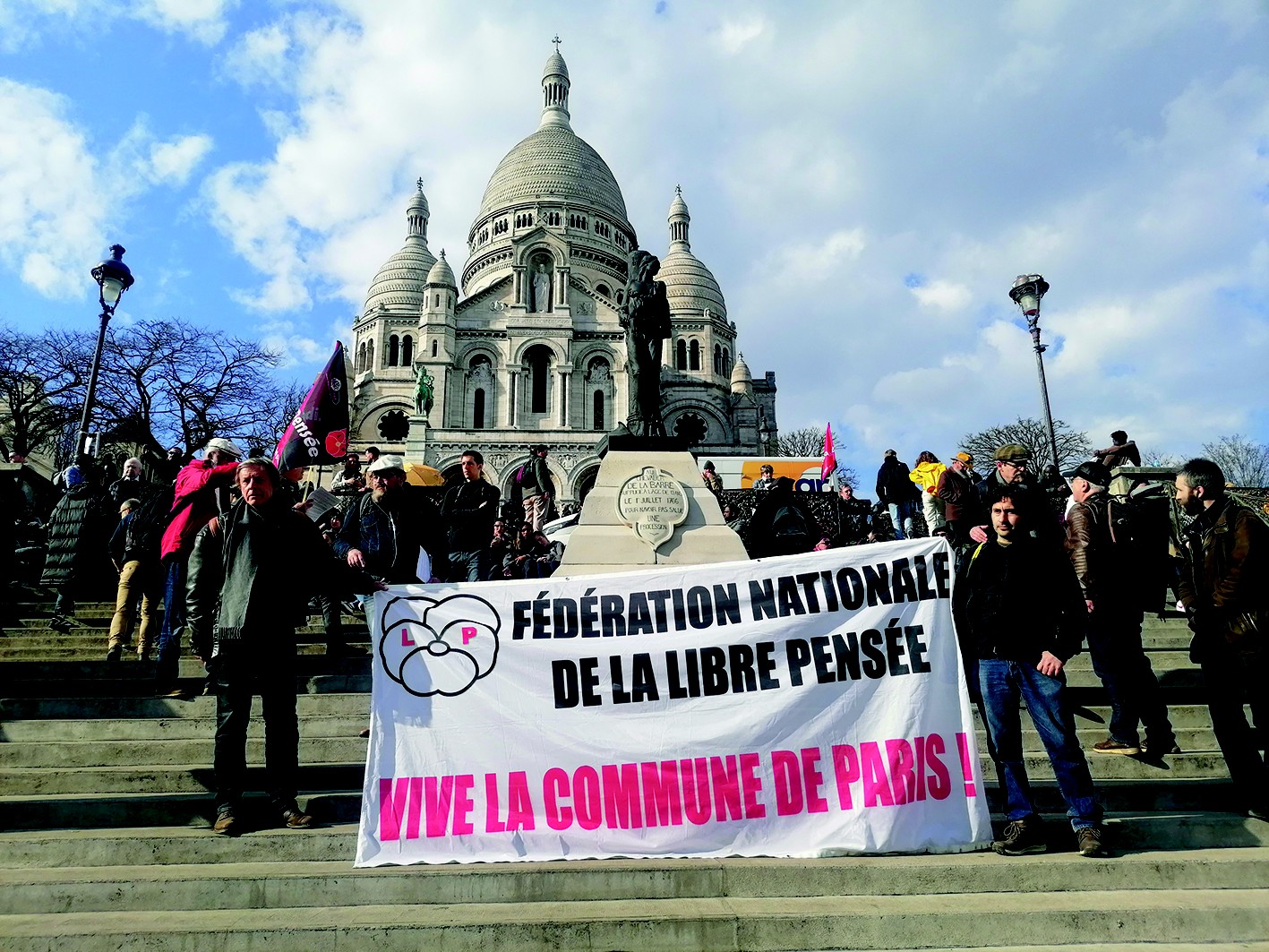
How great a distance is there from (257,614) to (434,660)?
36.9 inches

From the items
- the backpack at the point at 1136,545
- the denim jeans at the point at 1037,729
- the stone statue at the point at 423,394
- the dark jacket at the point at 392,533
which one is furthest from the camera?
the stone statue at the point at 423,394

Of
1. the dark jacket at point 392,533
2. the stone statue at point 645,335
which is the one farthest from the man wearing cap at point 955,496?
the dark jacket at point 392,533

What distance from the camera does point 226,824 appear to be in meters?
3.58

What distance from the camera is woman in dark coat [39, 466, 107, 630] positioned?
309 inches

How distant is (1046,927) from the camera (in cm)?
296

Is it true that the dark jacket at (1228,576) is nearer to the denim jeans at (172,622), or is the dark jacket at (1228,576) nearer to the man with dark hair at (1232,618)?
the man with dark hair at (1232,618)

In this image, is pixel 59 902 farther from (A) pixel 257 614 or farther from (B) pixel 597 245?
(B) pixel 597 245

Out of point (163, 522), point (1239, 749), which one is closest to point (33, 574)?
point (163, 522)

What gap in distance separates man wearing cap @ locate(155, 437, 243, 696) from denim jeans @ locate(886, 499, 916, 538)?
33.7 feet

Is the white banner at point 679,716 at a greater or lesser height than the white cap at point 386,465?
lesser

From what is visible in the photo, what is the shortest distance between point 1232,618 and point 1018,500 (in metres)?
1.26

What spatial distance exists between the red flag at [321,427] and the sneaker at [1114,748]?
8.95 m

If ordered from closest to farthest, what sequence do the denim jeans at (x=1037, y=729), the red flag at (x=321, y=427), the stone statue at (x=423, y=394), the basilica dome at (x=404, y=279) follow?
the denim jeans at (x=1037, y=729) < the red flag at (x=321, y=427) < the stone statue at (x=423, y=394) < the basilica dome at (x=404, y=279)

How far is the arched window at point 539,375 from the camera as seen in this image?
46.2m
